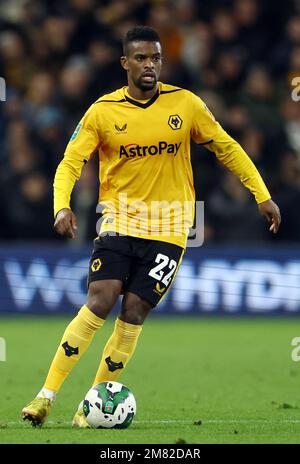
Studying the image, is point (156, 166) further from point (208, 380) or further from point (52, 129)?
point (52, 129)

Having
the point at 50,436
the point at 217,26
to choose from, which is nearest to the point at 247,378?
the point at 50,436

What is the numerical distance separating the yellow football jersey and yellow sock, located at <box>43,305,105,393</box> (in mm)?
600

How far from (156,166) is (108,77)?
7.31 m

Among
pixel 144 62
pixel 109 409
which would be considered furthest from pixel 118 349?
pixel 144 62

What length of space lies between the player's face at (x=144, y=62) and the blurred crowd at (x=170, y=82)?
6478 millimetres

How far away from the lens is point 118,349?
7340mm

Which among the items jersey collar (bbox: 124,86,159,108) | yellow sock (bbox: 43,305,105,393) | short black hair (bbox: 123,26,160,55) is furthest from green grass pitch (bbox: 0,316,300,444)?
short black hair (bbox: 123,26,160,55)

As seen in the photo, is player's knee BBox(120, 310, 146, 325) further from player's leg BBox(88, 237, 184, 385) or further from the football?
the football

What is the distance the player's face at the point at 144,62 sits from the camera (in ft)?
23.8

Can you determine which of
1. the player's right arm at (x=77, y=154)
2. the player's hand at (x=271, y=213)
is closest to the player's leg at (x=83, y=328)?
the player's right arm at (x=77, y=154)

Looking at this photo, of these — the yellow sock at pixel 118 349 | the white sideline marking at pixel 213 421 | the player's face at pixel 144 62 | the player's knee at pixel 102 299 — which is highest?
the player's face at pixel 144 62

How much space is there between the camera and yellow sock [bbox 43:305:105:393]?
713cm

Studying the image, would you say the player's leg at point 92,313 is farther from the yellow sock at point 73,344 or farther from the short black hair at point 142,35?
the short black hair at point 142,35

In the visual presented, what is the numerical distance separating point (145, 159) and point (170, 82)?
6988 millimetres
